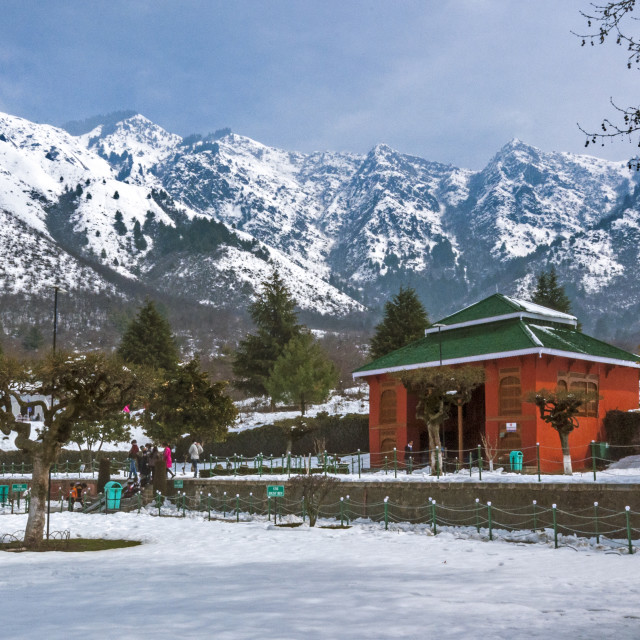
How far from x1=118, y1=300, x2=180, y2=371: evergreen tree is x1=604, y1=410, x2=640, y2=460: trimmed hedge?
38.9 meters

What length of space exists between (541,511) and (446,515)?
10.4 feet

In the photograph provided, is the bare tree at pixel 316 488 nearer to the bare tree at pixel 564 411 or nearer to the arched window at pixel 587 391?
the bare tree at pixel 564 411

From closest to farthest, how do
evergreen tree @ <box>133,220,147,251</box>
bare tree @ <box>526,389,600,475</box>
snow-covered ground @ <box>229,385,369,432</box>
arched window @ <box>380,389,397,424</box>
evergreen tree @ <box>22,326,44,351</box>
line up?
bare tree @ <box>526,389,600,475</box>
arched window @ <box>380,389,397,424</box>
snow-covered ground @ <box>229,385,369,432</box>
evergreen tree @ <box>22,326,44,351</box>
evergreen tree @ <box>133,220,147,251</box>

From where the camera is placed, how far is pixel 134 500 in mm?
30016

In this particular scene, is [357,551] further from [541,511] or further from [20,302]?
[20,302]

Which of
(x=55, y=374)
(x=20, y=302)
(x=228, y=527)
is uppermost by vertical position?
(x=20, y=302)

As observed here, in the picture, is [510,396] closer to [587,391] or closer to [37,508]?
[587,391]

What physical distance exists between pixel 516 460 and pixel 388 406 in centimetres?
852

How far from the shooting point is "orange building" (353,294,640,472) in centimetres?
3031

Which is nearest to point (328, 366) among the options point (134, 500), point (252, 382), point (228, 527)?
point (252, 382)

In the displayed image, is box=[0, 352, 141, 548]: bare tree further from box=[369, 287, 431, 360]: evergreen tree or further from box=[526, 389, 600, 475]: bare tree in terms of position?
box=[369, 287, 431, 360]: evergreen tree

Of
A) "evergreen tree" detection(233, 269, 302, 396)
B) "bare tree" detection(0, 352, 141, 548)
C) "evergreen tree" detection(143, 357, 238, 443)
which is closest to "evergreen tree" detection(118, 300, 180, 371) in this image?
"evergreen tree" detection(233, 269, 302, 396)

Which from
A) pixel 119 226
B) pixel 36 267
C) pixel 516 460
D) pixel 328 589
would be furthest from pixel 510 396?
pixel 119 226

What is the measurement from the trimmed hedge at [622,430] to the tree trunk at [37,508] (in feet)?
77.5
